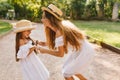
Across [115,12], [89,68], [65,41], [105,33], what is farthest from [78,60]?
[115,12]

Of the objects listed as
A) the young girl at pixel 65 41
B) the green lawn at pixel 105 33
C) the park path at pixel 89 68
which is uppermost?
the young girl at pixel 65 41

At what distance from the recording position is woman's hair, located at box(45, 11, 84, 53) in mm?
4949

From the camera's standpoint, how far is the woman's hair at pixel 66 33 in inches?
195

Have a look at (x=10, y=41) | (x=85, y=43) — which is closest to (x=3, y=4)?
(x=10, y=41)

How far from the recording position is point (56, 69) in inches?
318

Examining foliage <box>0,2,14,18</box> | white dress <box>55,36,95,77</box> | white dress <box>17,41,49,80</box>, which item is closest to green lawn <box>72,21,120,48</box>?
white dress <box>55,36,95,77</box>

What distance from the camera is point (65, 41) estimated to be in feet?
16.4

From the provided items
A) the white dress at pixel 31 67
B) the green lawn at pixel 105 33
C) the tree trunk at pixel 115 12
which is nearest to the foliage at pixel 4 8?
the tree trunk at pixel 115 12

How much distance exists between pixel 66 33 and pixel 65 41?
0.12 meters

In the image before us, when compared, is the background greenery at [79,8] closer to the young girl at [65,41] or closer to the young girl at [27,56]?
the young girl at [65,41]

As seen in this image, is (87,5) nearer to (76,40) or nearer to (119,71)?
(119,71)

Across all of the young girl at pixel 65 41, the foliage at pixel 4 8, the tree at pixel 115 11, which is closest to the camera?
the young girl at pixel 65 41

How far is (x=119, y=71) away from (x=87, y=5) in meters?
20.2

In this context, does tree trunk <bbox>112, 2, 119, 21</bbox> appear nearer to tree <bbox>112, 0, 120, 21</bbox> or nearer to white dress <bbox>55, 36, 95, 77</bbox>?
tree <bbox>112, 0, 120, 21</bbox>
